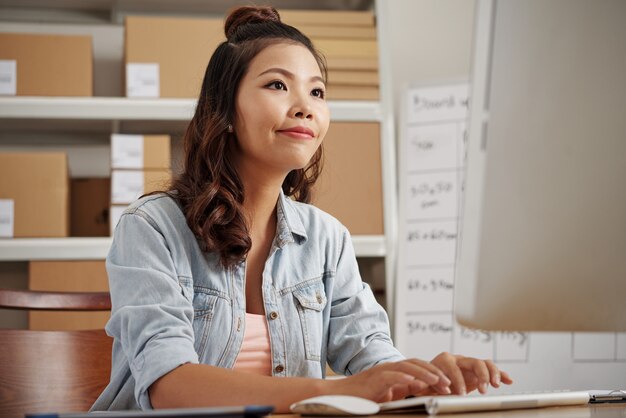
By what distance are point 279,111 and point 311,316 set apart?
14.0 inches

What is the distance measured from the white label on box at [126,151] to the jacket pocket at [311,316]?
1198mm

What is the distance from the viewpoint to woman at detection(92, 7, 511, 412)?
998 millimetres

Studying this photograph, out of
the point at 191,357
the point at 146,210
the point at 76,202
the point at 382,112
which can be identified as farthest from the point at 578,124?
the point at 76,202

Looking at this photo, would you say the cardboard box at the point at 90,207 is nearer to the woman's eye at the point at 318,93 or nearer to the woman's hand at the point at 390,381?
the woman's eye at the point at 318,93

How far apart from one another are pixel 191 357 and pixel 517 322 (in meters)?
0.48

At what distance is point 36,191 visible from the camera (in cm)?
232

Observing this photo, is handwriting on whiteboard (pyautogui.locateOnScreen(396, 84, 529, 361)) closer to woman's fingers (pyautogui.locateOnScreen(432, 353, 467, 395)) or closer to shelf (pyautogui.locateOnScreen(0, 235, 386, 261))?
shelf (pyautogui.locateOnScreen(0, 235, 386, 261))

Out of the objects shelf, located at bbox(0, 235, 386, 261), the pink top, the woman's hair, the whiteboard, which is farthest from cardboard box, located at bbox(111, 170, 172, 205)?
the pink top

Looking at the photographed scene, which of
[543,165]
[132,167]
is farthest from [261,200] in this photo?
[132,167]

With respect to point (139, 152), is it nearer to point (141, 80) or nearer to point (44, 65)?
point (141, 80)

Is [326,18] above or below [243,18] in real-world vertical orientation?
above

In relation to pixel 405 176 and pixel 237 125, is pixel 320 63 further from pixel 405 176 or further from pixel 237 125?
pixel 405 176

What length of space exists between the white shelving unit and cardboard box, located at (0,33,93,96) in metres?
0.04

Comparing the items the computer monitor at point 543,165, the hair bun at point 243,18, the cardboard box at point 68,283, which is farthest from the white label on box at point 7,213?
the computer monitor at point 543,165
